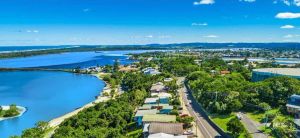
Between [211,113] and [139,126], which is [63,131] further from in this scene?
[211,113]

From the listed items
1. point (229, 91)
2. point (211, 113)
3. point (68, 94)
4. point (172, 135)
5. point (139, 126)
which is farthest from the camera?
point (68, 94)

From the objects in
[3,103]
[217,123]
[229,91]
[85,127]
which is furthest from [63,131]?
[3,103]

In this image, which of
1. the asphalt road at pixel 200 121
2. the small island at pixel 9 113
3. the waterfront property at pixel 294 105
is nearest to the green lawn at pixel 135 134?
the asphalt road at pixel 200 121

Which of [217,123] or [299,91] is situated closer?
[217,123]

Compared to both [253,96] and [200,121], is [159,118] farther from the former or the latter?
[253,96]

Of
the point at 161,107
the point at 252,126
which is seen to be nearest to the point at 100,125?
the point at 161,107

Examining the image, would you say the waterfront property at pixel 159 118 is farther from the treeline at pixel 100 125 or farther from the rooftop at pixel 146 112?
the rooftop at pixel 146 112
